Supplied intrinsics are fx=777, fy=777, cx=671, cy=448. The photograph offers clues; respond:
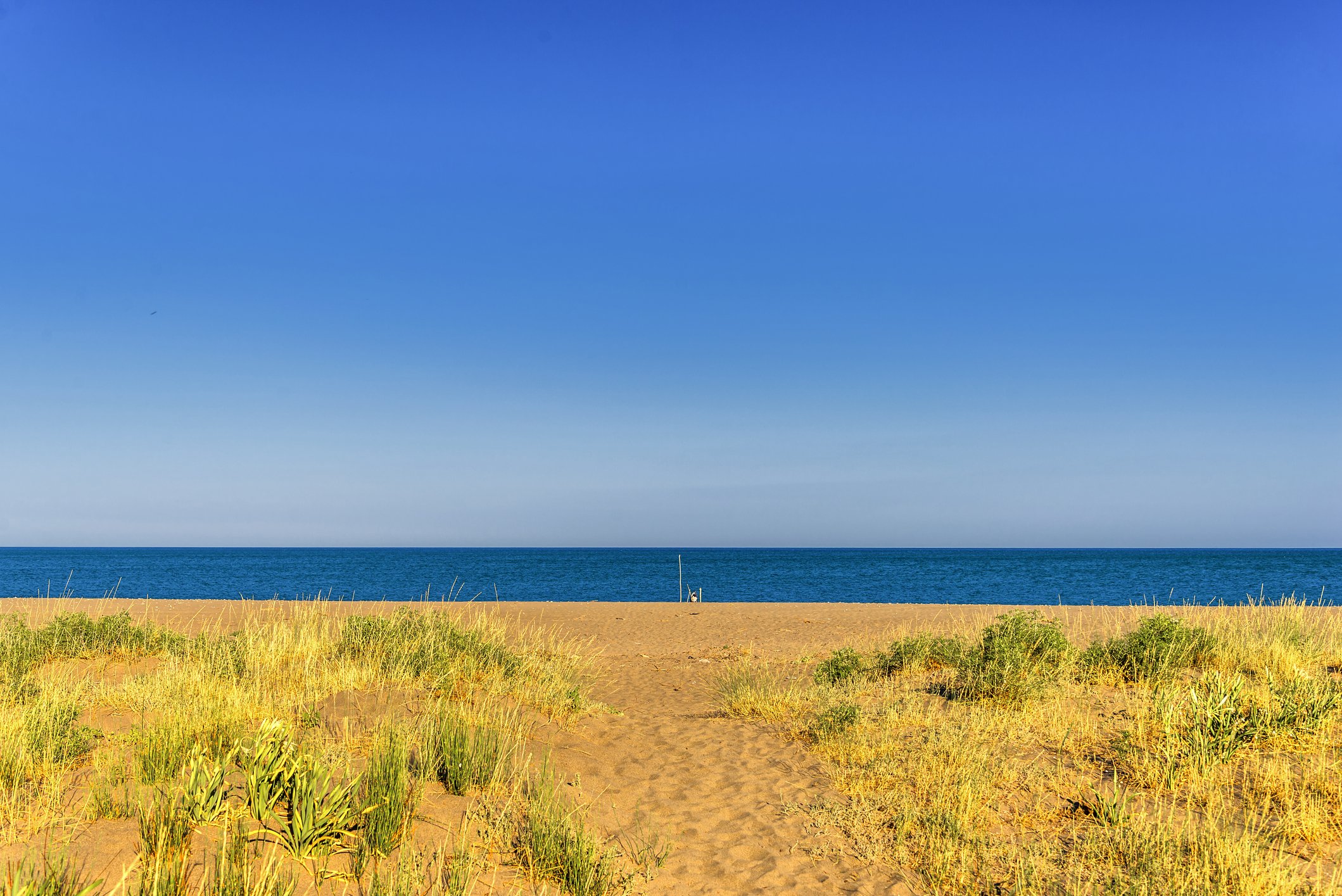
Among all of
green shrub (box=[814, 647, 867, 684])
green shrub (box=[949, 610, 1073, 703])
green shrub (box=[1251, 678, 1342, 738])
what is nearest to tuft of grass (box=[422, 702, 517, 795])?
green shrub (box=[814, 647, 867, 684])

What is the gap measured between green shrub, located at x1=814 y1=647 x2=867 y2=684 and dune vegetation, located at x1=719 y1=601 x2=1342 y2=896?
0.14 feet

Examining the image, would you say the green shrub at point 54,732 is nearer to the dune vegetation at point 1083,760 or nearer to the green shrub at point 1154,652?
the dune vegetation at point 1083,760

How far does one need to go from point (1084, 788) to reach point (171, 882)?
6.81 meters

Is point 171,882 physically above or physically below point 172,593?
above

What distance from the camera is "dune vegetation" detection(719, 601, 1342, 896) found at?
5340 mm

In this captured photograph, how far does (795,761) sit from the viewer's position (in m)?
8.23

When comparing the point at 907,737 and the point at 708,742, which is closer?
the point at 907,737

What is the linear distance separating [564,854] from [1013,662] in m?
7.67

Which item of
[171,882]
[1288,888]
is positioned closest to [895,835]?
[1288,888]

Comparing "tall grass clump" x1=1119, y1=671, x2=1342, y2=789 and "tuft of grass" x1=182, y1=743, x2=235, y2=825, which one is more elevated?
"tuft of grass" x1=182, y1=743, x2=235, y2=825

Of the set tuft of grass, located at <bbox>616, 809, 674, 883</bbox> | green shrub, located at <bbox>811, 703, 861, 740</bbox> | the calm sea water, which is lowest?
the calm sea water

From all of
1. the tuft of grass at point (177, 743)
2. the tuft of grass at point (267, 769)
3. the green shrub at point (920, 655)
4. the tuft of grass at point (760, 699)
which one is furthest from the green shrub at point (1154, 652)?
the tuft of grass at point (177, 743)

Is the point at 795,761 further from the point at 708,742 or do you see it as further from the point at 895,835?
the point at 895,835

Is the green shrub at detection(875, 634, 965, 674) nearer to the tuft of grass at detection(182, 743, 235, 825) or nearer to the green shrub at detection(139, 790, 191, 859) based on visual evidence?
the tuft of grass at detection(182, 743, 235, 825)
